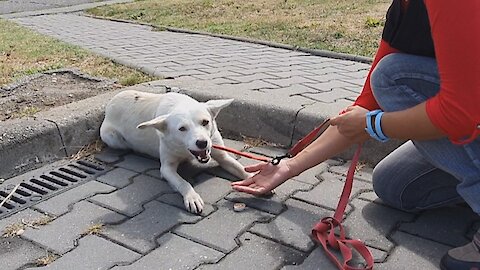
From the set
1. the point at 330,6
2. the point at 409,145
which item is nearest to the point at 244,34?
the point at 330,6

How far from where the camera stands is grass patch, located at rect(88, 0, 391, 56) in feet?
20.5

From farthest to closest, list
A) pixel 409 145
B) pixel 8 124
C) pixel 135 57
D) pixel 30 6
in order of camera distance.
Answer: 1. pixel 30 6
2. pixel 135 57
3. pixel 8 124
4. pixel 409 145

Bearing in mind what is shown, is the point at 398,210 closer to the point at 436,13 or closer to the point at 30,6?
the point at 436,13

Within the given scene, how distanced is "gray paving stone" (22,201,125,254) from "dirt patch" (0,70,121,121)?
1116mm

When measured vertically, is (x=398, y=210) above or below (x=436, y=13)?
below

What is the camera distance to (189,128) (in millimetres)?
2732

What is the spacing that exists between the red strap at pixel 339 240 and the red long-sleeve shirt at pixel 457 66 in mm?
598

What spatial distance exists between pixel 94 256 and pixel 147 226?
1.00 feet

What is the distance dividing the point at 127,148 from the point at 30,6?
995 cm

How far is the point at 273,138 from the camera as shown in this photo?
136 inches

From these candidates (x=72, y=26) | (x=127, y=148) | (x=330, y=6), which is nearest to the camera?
(x=127, y=148)

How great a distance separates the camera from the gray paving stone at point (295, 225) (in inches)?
91.0

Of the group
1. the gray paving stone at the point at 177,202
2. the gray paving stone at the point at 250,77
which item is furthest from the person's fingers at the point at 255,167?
the gray paving stone at the point at 250,77

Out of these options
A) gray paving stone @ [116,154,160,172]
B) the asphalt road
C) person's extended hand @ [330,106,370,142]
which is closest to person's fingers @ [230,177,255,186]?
gray paving stone @ [116,154,160,172]
